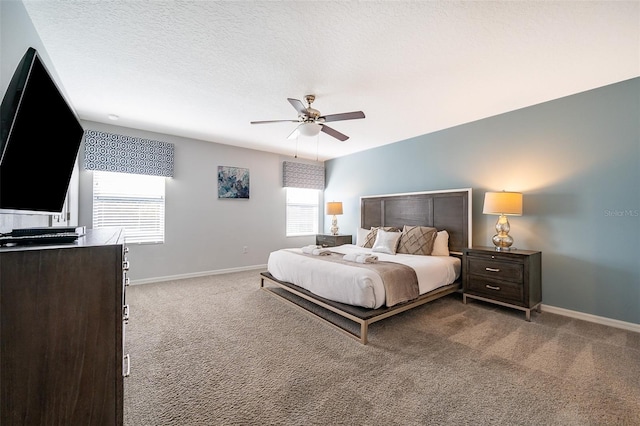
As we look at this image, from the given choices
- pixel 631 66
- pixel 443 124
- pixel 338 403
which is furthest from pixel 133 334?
pixel 631 66

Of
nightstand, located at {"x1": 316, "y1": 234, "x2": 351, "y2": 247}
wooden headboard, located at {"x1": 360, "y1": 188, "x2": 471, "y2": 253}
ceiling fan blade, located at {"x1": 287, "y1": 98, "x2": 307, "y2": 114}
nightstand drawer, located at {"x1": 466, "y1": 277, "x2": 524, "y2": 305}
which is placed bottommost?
nightstand drawer, located at {"x1": 466, "y1": 277, "x2": 524, "y2": 305}

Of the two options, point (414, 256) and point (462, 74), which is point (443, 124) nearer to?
point (462, 74)

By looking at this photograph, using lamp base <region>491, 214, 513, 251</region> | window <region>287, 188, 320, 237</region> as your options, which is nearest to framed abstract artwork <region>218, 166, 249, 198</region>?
window <region>287, 188, 320, 237</region>

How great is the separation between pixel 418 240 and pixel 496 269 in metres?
1.06

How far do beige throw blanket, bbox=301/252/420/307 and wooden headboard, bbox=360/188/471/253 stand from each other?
1.47 meters

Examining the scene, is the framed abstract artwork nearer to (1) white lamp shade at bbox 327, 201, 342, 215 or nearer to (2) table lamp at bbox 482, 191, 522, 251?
(1) white lamp shade at bbox 327, 201, 342, 215

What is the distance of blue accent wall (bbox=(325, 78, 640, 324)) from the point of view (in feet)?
8.82

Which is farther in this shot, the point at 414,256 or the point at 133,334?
the point at 414,256

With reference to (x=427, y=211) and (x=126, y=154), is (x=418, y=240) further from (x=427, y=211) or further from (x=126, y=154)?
(x=126, y=154)

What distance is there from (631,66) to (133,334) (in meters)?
5.46

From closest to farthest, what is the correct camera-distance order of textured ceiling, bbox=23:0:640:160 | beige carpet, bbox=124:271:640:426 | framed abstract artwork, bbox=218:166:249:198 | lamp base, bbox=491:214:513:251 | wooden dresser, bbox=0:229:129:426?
wooden dresser, bbox=0:229:129:426
beige carpet, bbox=124:271:640:426
textured ceiling, bbox=23:0:640:160
lamp base, bbox=491:214:513:251
framed abstract artwork, bbox=218:166:249:198

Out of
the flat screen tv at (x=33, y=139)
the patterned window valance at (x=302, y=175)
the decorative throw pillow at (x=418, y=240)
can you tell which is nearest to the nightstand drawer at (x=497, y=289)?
the decorative throw pillow at (x=418, y=240)

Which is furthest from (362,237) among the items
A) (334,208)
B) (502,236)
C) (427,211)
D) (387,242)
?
(502,236)

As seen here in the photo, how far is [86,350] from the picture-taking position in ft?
3.12
